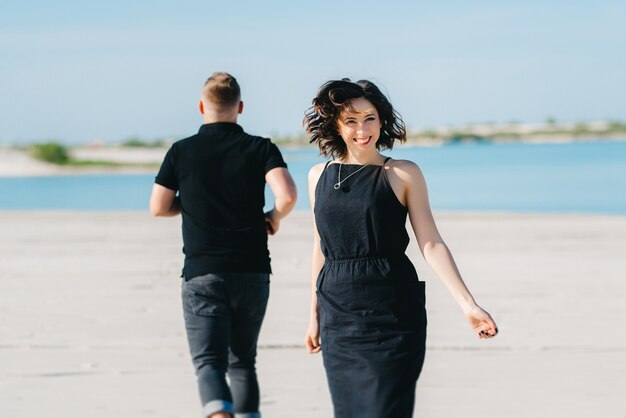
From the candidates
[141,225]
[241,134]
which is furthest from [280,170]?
[141,225]

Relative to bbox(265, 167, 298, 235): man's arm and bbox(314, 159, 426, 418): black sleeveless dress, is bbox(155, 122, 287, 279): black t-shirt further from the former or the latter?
bbox(314, 159, 426, 418): black sleeveless dress

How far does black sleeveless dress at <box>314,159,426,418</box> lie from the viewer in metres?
4.45

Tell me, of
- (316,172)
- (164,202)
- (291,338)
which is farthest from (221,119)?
(291,338)

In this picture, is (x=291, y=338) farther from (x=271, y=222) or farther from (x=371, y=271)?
(x=371, y=271)

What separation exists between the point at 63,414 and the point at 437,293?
19.5 ft

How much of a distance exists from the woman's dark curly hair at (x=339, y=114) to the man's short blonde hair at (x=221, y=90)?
94 cm

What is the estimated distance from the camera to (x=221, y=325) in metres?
5.61

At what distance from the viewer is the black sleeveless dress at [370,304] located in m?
4.45

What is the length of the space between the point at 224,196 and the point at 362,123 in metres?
1.18

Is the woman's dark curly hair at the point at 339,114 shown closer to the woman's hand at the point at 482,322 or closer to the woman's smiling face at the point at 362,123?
the woman's smiling face at the point at 362,123

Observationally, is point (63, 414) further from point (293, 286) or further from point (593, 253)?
point (593, 253)

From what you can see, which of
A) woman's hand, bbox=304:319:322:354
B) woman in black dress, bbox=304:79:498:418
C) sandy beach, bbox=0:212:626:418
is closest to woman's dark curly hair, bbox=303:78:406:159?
woman in black dress, bbox=304:79:498:418

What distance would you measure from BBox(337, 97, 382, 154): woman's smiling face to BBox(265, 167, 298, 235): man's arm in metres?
1.02

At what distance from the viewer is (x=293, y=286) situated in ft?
43.1
